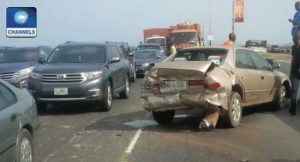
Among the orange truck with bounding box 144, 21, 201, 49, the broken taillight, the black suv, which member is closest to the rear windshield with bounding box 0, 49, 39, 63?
the black suv

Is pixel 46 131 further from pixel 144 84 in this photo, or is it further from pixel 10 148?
pixel 10 148

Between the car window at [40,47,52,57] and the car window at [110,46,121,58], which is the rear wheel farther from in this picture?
the car window at [40,47,52,57]

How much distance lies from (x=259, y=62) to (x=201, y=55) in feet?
6.29

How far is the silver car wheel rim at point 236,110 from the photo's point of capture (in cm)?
Result: 1083

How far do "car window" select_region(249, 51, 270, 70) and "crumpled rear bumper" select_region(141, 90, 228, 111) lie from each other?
2.42 metres

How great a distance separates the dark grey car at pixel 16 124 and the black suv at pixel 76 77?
5.67 metres

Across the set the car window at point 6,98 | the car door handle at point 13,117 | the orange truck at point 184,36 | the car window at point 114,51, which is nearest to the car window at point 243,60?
the car window at point 114,51

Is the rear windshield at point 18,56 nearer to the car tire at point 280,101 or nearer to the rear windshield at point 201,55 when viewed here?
the rear windshield at point 201,55

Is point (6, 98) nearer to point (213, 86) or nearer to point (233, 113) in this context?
point (213, 86)

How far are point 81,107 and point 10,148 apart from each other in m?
8.73

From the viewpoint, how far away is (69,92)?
13.2 metres

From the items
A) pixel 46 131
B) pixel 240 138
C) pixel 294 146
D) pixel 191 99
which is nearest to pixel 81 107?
pixel 46 131

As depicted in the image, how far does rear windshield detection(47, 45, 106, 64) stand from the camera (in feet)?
47.4

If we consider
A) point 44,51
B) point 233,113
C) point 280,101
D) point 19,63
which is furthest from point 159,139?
point 44,51
